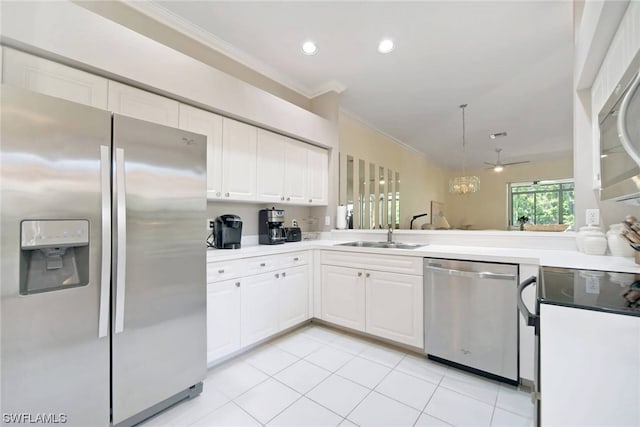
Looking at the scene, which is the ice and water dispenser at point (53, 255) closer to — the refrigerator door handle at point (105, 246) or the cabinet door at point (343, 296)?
the refrigerator door handle at point (105, 246)

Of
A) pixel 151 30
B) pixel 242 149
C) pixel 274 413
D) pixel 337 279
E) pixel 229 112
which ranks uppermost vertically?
pixel 151 30

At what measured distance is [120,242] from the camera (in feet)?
4.27

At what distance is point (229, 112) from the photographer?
7.62 feet

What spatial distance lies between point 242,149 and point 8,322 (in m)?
1.88

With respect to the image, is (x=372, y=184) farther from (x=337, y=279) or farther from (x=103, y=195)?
(x=103, y=195)

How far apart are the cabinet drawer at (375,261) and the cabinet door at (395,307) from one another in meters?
0.05

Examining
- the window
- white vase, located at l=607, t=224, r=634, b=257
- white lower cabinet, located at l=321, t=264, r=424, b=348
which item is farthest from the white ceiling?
the window

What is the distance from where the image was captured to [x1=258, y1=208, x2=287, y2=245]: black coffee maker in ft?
9.21

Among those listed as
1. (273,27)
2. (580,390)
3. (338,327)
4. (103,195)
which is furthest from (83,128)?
(338,327)

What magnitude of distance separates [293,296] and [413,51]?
2778 millimetres

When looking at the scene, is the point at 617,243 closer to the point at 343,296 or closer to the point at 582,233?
the point at 582,233

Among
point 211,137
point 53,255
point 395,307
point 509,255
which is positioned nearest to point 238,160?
point 211,137

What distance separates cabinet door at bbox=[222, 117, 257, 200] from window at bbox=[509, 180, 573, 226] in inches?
319

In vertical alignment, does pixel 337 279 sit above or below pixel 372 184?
below
